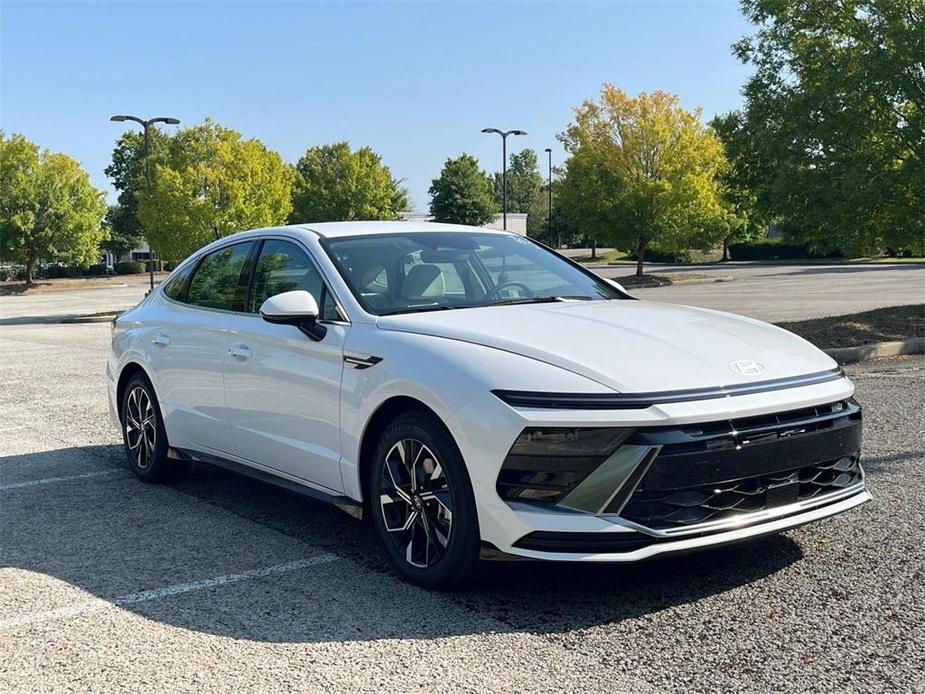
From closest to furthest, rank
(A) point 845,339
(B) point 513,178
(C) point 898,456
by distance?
(C) point 898,456 → (A) point 845,339 → (B) point 513,178

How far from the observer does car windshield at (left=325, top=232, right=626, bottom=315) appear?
5016 millimetres

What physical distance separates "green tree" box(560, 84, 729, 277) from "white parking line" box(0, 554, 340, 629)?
108ft

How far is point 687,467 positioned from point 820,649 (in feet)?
2.61

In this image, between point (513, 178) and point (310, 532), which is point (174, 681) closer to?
point (310, 532)

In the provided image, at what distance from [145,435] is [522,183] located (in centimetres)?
14447

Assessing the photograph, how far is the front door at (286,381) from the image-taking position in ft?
15.7

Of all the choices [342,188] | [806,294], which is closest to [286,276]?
[806,294]

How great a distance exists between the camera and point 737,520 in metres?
3.88

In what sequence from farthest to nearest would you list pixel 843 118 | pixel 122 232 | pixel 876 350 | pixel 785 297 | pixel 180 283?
pixel 122 232
pixel 785 297
pixel 843 118
pixel 876 350
pixel 180 283

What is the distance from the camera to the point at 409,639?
12.3 feet

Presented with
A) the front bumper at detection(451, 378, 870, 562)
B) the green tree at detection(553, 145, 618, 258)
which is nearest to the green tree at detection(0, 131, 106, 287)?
the green tree at detection(553, 145, 618, 258)

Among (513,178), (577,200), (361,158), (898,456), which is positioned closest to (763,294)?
(577,200)

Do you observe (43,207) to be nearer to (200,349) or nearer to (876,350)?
(876,350)

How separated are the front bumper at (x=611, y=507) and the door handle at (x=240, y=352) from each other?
5.96 feet
